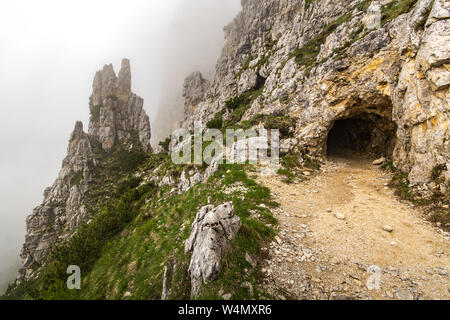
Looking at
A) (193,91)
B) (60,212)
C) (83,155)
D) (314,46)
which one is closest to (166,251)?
(314,46)

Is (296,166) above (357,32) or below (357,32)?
below

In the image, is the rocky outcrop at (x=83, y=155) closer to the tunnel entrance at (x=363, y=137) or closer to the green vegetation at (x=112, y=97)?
the green vegetation at (x=112, y=97)

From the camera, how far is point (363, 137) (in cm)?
1959

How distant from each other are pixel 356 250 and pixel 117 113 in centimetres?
10896

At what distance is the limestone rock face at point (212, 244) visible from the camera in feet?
18.7

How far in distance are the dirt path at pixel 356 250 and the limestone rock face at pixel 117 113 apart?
8205cm

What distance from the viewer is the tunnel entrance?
16125 millimetres

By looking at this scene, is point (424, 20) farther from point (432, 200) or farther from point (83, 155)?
point (83, 155)

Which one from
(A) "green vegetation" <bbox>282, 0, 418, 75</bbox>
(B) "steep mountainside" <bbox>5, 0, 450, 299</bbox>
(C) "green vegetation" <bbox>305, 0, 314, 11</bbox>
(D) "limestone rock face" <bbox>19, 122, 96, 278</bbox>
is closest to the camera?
(B) "steep mountainside" <bbox>5, 0, 450, 299</bbox>

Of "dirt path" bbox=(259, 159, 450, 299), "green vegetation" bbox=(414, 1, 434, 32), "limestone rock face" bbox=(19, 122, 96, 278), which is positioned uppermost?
"green vegetation" bbox=(414, 1, 434, 32)

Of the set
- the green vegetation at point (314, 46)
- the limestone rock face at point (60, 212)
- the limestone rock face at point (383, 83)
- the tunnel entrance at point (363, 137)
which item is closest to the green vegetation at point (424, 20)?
the limestone rock face at point (383, 83)

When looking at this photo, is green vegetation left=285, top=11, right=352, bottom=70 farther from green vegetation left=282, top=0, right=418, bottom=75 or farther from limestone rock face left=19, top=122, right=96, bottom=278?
limestone rock face left=19, top=122, right=96, bottom=278

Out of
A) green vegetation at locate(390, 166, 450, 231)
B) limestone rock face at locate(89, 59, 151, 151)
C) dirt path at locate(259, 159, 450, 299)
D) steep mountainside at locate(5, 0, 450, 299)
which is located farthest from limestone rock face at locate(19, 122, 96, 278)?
green vegetation at locate(390, 166, 450, 231)
